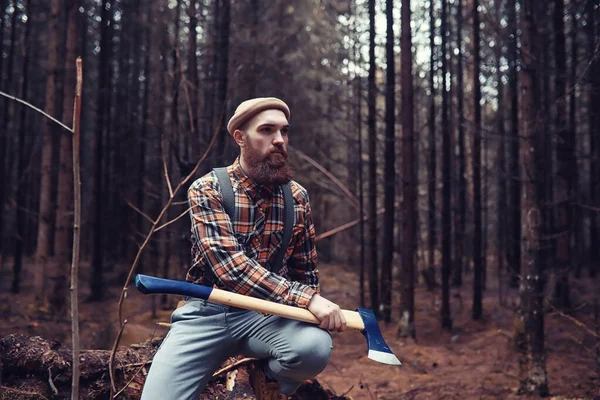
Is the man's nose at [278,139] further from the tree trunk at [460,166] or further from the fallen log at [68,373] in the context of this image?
the tree trunk at [460,166]

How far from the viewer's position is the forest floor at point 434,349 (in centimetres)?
714

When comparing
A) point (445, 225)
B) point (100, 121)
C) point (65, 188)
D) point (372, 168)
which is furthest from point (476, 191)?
point (100, 121)

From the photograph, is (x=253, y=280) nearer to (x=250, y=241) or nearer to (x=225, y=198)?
(x=250, y=241)

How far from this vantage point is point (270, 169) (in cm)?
299

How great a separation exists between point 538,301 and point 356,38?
32.1 ft

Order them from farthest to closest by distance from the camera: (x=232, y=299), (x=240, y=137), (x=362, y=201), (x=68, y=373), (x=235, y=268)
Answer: (x=362, y=201)
(x=68, y=373)
(x=240, y=137)
(x=235, y=268)
(x=232, y=299)

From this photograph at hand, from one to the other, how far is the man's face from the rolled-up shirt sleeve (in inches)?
15.2

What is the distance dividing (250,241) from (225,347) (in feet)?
2.06

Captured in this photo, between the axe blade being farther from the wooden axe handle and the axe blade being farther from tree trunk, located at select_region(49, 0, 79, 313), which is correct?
tree trunk, located at select_region(49, 0, 79, 313)

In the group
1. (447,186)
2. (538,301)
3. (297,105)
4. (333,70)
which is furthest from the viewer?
(297,105)

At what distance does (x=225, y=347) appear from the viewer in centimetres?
287

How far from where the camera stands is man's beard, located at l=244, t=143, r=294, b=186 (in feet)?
9.77

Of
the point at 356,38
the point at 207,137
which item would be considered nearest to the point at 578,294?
the point at 356,38

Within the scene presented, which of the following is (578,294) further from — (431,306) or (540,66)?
(540,66)
